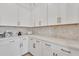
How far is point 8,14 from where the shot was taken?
2900mm

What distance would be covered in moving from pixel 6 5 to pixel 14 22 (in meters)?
0.67

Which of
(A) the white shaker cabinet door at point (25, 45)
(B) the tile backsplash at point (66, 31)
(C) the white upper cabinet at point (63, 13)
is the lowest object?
(A) the white shaker cabinet door at point (25, 45)

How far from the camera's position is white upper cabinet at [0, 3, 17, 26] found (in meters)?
2.70

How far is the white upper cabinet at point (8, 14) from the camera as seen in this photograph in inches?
106

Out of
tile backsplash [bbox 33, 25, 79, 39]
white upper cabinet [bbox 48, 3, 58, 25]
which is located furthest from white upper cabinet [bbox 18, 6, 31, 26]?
white upper cabinet [bbox 48, 3, 58, 25]

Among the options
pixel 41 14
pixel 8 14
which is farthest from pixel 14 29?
pixel 41 14

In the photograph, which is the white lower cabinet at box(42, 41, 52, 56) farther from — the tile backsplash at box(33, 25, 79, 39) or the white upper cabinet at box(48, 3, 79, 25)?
the white upper cabinet at box(48, 3, 79, 25)

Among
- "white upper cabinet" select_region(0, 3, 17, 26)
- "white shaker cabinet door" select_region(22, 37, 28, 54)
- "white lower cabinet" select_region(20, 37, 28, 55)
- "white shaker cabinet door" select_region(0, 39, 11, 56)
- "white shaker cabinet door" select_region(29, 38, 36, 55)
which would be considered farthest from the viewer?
"white shaker cabinet door" select_region(22, 37, 28, 54)

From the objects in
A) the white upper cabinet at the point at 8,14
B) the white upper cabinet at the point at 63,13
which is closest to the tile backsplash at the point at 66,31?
the white upper cabinet at the point at 63,13

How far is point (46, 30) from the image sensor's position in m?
3.09

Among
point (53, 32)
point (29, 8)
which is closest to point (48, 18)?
point (53, 32)

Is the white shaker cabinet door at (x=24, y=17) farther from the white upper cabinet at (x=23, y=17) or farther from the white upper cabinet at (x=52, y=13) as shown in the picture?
the white upper cabinet at (x=52, y=13)

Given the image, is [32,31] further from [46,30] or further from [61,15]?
[61,15]

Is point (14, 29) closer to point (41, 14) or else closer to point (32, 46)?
point (32, 46)
